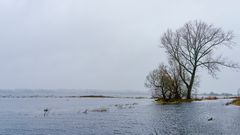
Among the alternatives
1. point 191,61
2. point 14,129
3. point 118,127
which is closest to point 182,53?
point 191,61

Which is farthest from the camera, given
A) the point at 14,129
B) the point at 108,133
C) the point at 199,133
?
the point at 14,129

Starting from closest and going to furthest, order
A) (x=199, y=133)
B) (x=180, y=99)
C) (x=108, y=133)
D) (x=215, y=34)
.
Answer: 1. (x=199, y=133)
2. (x=108, y=133)
3. (x=215, y=34)
4. (x=180, y=99)

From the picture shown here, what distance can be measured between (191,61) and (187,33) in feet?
18.5

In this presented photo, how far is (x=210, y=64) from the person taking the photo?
68.6m

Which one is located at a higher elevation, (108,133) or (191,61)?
(191,61)

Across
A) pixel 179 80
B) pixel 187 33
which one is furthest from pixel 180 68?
pixel 187 33

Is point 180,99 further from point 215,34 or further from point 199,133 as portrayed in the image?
point 199,133

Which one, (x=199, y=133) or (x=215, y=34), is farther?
(x=215, y=34)

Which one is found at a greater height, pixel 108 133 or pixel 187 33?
pixel 187 33

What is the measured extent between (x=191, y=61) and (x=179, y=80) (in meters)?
5.21

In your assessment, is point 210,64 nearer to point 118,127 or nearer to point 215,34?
point 215,34

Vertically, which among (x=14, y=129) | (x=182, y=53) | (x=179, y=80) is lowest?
(x=14, y=129)

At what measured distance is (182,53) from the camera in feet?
227

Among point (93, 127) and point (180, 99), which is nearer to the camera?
point (93, 127)
